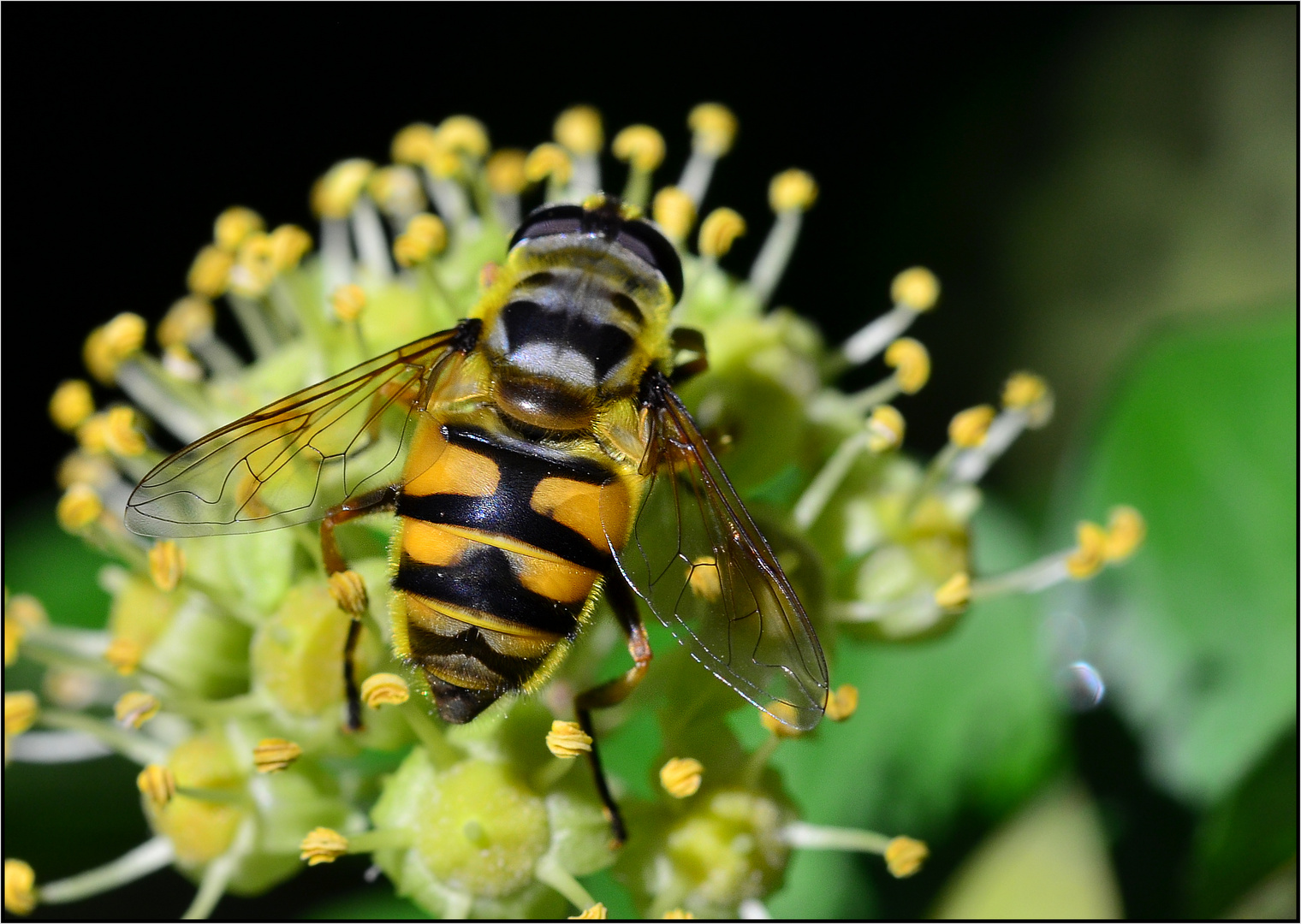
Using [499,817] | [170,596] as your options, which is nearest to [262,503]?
[170,596]

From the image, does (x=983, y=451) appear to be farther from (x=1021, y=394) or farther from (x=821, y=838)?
(x=821, y=838)

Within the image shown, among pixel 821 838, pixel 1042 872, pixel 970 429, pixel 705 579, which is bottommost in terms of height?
pixel 1042 872

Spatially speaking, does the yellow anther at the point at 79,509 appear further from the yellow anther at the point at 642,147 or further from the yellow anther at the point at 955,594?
the yellow anther at the point at 955,594

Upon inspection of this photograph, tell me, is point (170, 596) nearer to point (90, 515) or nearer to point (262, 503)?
point (90, 515)

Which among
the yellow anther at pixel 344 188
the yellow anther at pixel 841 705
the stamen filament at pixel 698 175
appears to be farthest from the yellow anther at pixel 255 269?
the yellow anther at pixel 841 705

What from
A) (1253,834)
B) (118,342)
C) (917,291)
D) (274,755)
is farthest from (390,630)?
(1253,834)

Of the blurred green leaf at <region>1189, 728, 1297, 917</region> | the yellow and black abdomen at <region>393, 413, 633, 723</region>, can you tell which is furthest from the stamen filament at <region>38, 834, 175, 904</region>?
the blurred green leaf at <region>1189, 728, 1297, 917</region>
